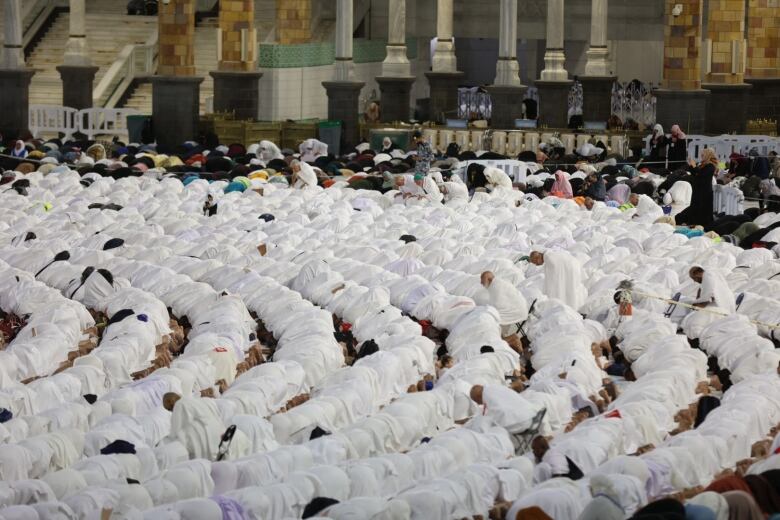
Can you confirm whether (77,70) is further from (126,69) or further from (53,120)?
(126,69)

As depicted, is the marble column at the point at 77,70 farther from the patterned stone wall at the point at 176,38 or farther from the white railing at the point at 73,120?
the patterned stone wall at the point at 176,38

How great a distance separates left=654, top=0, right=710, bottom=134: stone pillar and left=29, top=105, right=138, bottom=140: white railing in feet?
31.1

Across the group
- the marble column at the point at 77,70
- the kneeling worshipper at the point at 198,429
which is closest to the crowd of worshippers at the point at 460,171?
the marble column at the point at 77,70

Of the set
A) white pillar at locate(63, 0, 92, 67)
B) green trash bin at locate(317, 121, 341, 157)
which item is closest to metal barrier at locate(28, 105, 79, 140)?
white pillar at locate(63, 0, 92, 67)

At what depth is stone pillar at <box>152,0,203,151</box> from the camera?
31375 mm

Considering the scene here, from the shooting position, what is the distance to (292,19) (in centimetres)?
3428

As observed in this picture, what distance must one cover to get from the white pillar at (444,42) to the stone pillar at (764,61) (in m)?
5.50

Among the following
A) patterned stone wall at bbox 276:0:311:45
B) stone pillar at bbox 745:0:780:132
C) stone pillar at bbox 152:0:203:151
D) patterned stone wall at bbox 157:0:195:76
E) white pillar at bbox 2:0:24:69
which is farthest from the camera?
patterned stone wall at bbox 276:0:311:45

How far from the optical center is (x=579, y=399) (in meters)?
13.9

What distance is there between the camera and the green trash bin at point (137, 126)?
3144 cm

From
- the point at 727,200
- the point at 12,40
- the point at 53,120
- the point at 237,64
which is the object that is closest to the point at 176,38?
the point at 237,64

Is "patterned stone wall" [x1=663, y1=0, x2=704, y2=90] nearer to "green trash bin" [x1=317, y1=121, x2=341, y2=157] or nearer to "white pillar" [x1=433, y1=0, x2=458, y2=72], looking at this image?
"white pillar" [x1=433, y1=0, x2=458, y2=72]

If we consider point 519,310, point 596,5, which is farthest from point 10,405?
point 596,5

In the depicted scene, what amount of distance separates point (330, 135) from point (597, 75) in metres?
4.90
